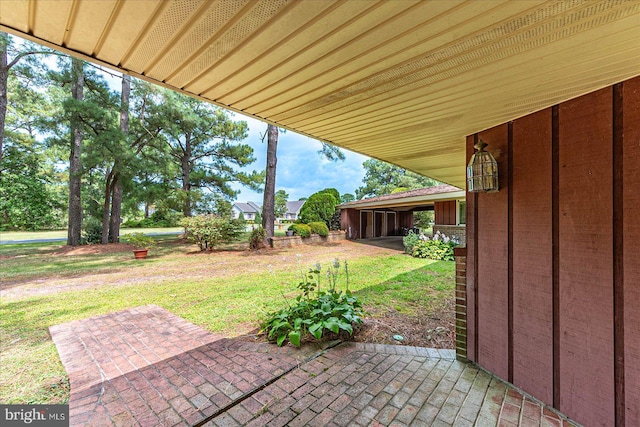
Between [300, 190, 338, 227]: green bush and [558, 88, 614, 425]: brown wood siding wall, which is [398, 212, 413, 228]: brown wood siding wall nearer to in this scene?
[300, 190, 338, 227]: green bush

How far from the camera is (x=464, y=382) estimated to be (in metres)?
2.22

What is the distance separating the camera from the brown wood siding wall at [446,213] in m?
11.4

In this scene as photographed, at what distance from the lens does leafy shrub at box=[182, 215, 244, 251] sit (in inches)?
386

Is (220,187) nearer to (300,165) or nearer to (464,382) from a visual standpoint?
(464,382)

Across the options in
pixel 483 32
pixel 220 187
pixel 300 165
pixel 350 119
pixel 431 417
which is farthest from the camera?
pixel 300 165

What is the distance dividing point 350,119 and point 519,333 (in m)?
2.30

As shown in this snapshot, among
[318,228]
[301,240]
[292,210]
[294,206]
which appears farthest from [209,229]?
[294,206]

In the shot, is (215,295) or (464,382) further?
(215,295)

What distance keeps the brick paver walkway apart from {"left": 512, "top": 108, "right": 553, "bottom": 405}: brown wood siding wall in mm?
249

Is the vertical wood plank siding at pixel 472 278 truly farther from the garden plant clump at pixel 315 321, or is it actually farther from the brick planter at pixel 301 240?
the brick planter at pixel 301 240

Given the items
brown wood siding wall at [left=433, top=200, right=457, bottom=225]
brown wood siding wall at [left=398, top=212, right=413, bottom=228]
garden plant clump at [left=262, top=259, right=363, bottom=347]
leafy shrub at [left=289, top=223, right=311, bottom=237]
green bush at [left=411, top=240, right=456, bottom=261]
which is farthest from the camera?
brown wood siding wall at [left=398, top=212, right=413, bottom=228]

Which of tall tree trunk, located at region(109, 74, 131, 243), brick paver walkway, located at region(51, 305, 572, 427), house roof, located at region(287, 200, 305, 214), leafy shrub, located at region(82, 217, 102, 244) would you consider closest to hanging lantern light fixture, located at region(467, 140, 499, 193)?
brick paver walkway, located at region(51, 305, 572, 427)

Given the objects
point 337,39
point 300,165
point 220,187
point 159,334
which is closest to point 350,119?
point 337,39

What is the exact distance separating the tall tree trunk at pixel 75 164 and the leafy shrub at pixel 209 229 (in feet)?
16.7
